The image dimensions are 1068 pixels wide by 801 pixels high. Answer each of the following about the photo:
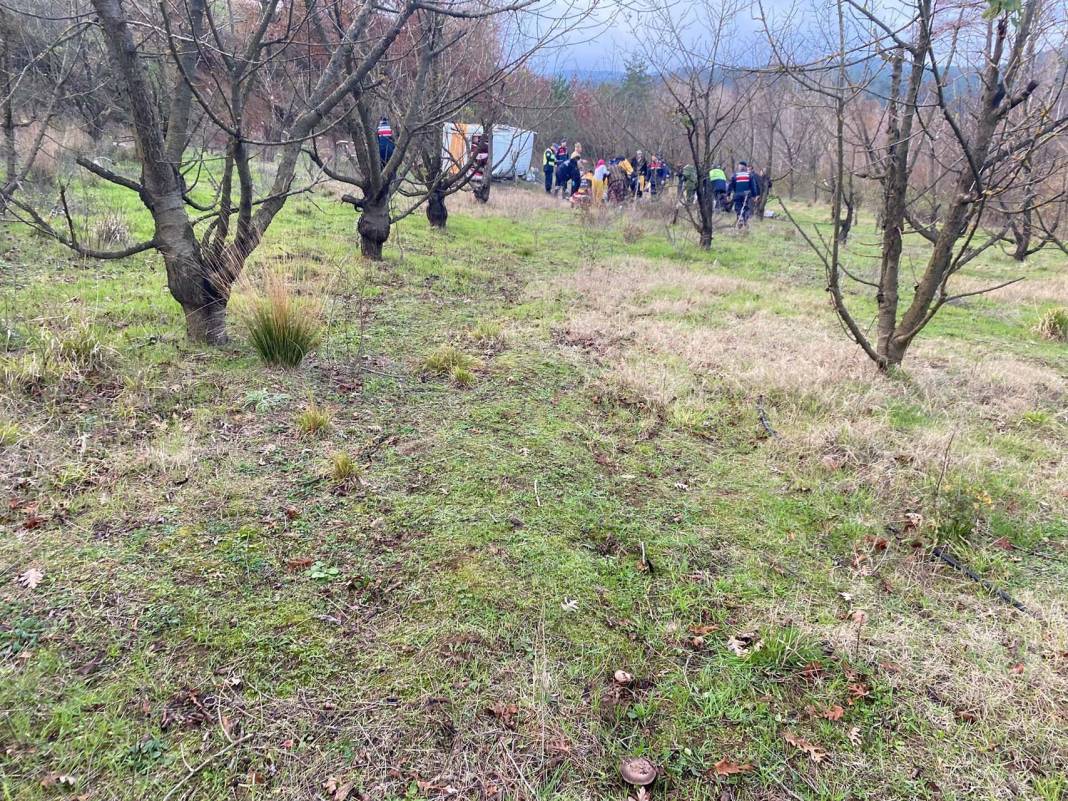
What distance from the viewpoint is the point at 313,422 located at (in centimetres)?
347

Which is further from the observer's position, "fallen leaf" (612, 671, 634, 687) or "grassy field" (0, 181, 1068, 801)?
"fallen leaf" (612, 671, 634, 687)

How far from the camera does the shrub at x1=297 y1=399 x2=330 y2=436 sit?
346 cm

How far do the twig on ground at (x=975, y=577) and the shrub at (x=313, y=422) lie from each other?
3.19 metres

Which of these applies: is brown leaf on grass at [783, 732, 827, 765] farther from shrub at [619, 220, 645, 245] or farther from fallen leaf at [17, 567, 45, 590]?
shrub at [619, 220, 645, 245]

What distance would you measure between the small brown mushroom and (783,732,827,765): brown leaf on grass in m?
0.46

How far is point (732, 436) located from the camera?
402cm

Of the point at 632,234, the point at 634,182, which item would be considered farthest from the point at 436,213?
the point at 634,182

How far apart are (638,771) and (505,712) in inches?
17.1

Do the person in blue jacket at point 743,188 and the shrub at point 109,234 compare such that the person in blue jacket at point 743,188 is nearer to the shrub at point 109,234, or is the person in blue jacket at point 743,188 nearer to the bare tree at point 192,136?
the bare tree at point 192,136

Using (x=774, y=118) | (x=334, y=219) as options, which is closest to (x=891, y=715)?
(x=334, y=219)

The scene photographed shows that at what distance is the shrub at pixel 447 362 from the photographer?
4520 mm

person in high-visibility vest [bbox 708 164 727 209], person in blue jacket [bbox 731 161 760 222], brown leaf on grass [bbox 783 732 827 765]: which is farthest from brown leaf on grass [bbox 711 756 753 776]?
person in blue jacket [bbox 731 161 760 222]

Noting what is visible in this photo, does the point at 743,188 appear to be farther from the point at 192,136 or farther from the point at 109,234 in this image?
the point at 192,136

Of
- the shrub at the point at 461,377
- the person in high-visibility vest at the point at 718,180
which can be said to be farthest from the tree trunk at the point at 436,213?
the shrub at the point at 461,377
